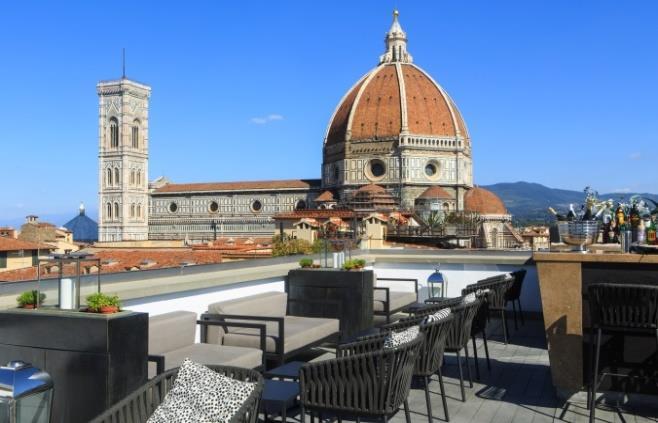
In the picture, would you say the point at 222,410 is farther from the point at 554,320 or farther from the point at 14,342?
the point at 554,320

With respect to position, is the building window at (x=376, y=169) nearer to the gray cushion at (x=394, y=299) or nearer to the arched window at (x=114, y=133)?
the arched window at (x=114, y=133)

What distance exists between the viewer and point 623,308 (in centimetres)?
358

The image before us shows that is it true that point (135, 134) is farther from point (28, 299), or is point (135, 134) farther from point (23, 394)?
point (23, 394)

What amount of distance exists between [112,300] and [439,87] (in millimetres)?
64751

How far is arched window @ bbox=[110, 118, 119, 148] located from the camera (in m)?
72.2

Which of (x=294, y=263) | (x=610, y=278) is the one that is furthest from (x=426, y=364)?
(x=294, y=263)

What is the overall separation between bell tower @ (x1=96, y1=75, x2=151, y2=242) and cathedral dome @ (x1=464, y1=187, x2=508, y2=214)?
3428 cm

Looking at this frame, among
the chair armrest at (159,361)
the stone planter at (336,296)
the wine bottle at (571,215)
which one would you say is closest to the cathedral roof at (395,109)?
the stone planter at (336,296)

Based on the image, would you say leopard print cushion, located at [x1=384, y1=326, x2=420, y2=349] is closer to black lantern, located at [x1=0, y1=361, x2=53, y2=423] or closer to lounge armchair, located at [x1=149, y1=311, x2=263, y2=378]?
lounge armchair, located at [x1=149, y1=311, x2=263, y2=378]

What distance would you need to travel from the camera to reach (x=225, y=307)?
478cm

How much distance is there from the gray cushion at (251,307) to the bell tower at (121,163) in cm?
6760

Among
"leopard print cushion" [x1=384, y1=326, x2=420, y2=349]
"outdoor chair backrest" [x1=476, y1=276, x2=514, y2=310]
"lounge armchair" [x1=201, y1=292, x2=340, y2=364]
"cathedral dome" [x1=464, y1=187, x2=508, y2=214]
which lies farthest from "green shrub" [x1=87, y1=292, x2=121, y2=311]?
"cathedral dome" [x1=464, y1=187, x2=508, y2=214]

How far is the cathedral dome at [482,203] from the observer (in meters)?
55.3

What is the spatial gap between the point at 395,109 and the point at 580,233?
5772cm
